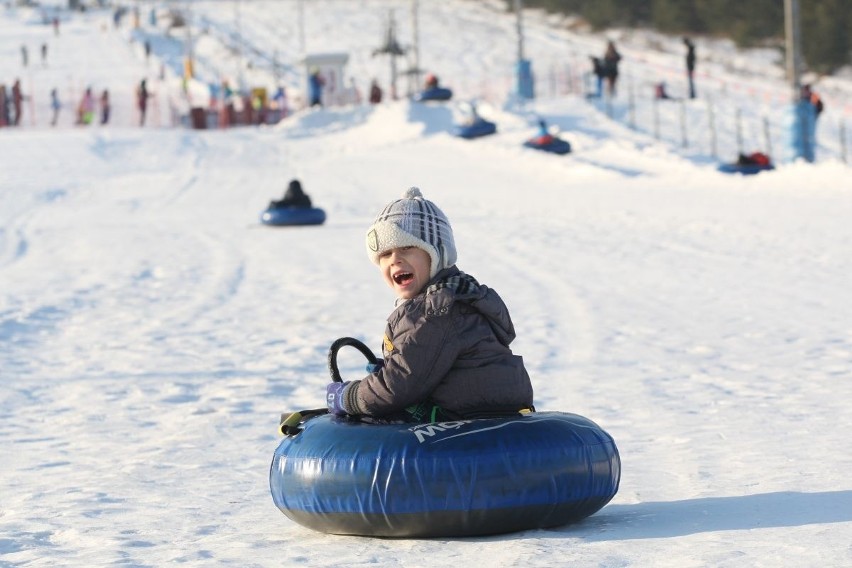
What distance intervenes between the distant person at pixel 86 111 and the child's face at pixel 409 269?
4180cm

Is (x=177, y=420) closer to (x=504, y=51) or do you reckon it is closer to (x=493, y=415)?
(x=493, y=415)

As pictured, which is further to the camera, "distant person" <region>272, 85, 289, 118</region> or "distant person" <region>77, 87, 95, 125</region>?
"distant person" <region>272, 85, 289, 118</region>

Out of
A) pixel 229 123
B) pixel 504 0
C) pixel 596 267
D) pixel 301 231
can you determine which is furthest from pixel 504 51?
pixel 596 267

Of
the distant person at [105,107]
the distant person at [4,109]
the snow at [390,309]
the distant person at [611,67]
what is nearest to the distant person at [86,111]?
the distant person at [105,107]

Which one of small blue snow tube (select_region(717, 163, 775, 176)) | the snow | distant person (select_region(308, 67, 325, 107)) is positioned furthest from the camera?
distant person (select_region(308, 67, 325, 107))

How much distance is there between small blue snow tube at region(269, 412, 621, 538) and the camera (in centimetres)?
427

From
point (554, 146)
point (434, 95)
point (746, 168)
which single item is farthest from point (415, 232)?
point (434, 95)

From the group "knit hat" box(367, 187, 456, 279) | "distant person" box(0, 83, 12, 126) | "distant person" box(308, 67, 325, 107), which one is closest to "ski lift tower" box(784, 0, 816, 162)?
"knit hat" box(367, 187, 456, 279)

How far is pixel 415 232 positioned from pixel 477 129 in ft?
95.4

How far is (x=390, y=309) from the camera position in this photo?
Answer: 11602 mm

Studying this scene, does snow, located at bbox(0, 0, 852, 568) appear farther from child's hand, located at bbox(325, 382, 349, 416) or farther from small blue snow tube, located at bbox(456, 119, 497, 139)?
small blue snow tube, located at bbox(456, 119, 497, 139)

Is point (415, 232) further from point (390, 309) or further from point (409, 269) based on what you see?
point (390, 309)

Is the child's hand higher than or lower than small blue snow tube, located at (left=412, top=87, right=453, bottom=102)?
higher

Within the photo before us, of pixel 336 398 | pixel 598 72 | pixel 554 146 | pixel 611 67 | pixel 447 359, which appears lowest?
pixel 554 146
